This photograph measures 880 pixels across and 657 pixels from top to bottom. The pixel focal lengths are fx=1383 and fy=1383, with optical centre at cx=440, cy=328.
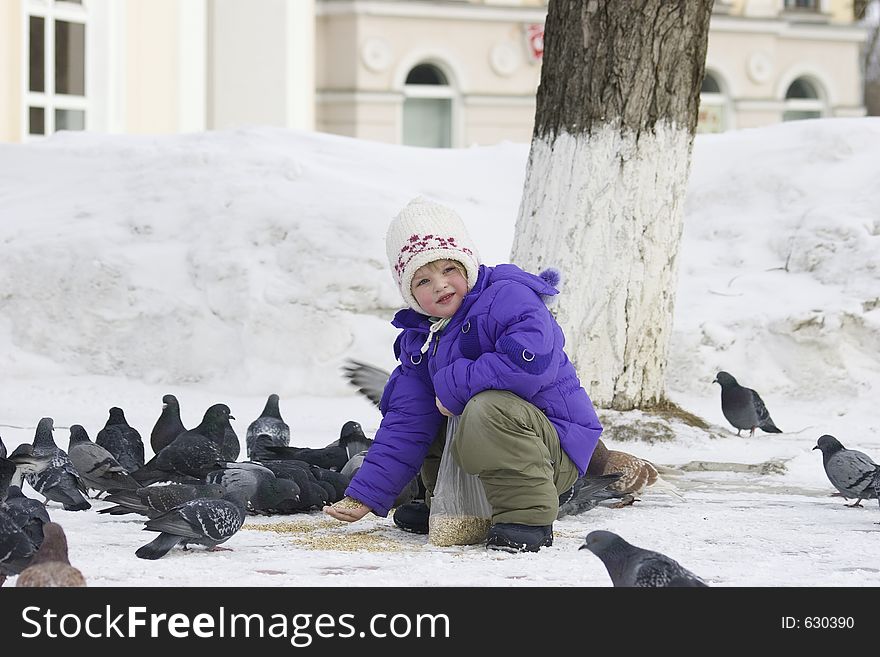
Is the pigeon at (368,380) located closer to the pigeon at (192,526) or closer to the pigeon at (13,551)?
the pigeon at (192,526)

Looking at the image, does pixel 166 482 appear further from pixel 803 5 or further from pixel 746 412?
pixel 803 5

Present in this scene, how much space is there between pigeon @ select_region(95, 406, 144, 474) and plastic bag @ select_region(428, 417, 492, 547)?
1.81 m

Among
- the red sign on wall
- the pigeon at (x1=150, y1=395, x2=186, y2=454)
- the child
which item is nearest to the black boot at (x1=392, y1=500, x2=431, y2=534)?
the child

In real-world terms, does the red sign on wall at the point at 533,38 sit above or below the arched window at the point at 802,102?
above

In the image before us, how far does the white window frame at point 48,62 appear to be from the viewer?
17094 mm

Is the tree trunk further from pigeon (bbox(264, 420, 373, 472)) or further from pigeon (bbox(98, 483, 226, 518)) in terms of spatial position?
pigeon (bbox(98, 483, 226, 518))

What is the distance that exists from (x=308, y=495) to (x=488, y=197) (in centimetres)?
661

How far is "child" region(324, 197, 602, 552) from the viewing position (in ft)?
14.3

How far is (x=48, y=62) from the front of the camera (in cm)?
1739

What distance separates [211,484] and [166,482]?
793 millimetres

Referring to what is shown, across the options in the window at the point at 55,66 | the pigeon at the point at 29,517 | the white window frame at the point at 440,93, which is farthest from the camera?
the white window frame at the point at 440,93

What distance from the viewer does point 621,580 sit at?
373 cm

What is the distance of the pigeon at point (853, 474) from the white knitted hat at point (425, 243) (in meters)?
1.97

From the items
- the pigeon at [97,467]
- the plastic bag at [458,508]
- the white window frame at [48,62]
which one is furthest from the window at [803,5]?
the plastic bag at [458,508]
